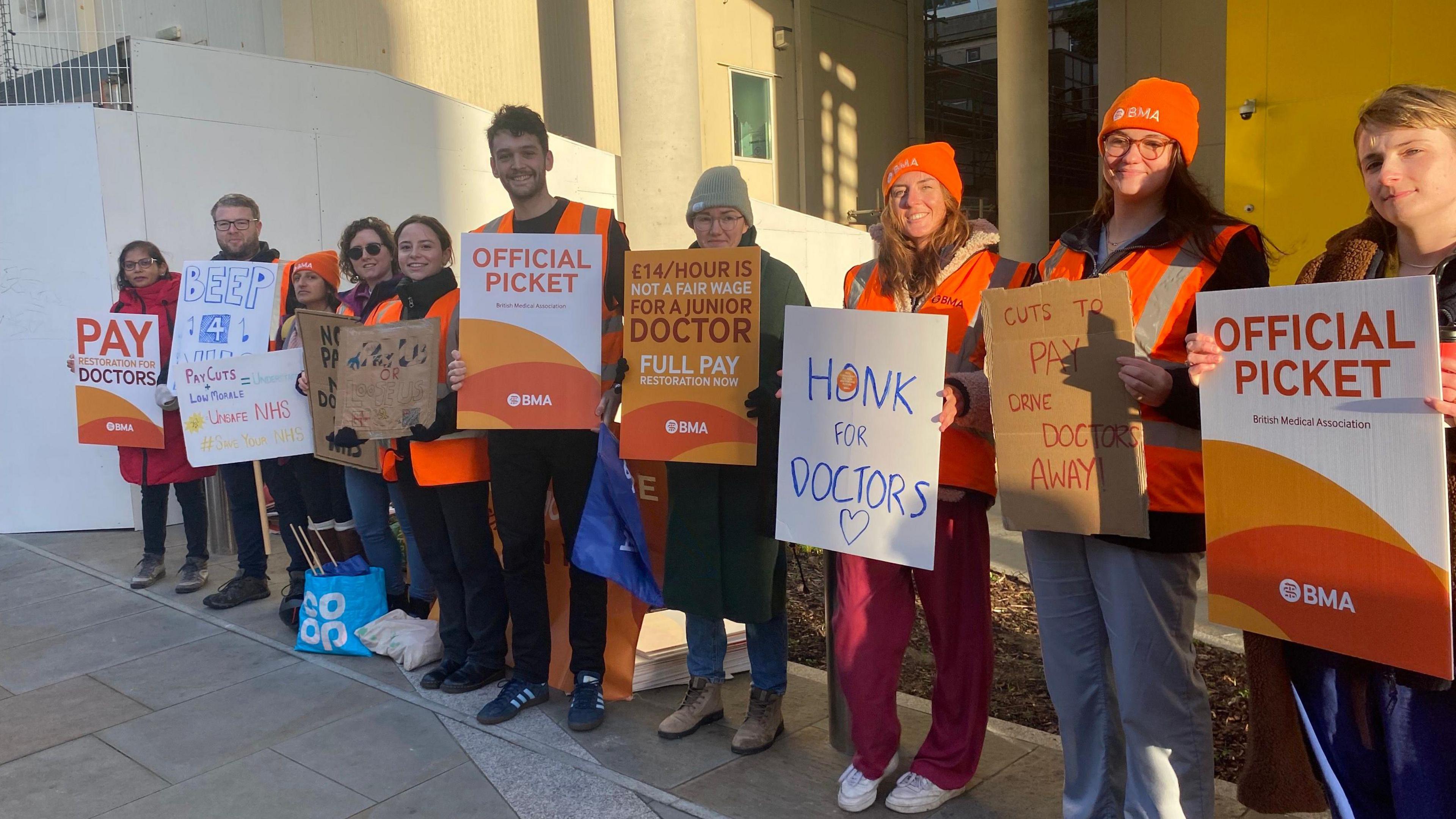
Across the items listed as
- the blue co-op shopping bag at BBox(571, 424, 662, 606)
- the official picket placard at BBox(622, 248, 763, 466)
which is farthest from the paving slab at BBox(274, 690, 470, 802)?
the official picket placard at BBox(622, 248, 763, 466)

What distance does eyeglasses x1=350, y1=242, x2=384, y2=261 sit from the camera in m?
5.32

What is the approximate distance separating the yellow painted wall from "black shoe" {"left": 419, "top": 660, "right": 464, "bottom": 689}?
6055 mm

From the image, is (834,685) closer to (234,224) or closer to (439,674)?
(439,674)

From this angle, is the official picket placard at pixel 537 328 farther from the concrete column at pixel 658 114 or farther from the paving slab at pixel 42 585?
the concrete column at pixel 658 114

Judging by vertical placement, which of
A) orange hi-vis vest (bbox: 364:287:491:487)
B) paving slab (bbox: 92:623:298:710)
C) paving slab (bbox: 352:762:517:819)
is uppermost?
orange hi-vis vest (bbox: 364:287:491:487)

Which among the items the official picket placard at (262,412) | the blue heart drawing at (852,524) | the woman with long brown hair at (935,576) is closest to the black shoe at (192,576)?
the official picket placard at (262,412)

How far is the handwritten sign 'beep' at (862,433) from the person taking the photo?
311 centimetres

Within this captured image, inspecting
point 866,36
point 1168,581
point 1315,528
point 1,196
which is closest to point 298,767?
point 1168,581

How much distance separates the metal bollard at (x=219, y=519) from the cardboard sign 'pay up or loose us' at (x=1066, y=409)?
20.2 feet

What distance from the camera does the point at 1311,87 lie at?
7.72m

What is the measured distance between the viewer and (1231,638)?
4.71m

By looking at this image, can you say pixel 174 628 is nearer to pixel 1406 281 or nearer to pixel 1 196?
pixel 1 196

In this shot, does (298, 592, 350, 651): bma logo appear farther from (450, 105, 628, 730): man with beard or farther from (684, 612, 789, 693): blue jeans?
(684, 612, 789, 693): blue jeans

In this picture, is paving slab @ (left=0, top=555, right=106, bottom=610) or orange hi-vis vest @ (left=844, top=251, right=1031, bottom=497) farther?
paving slab @ (left=0, top=555, right=106, bottom=610)
